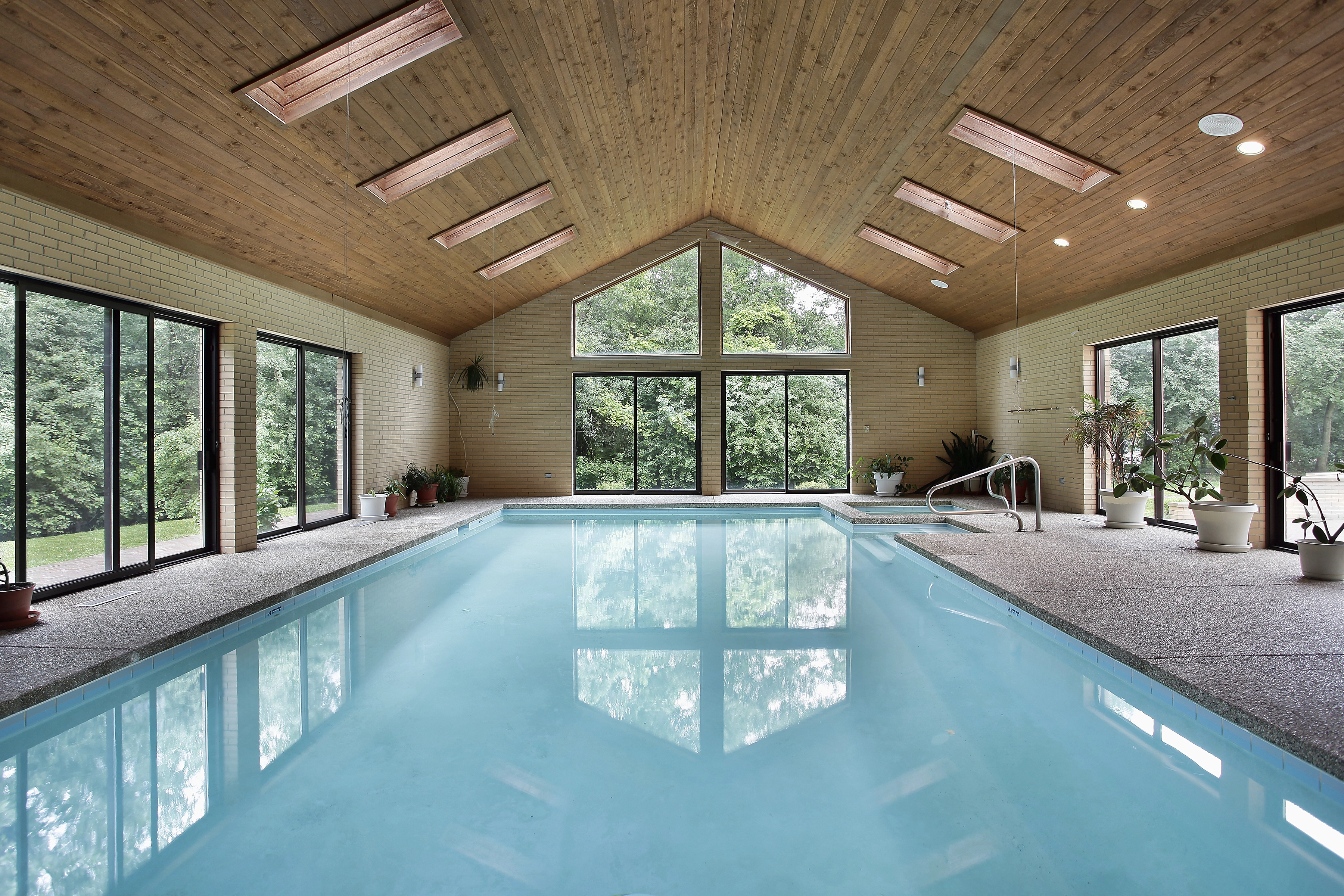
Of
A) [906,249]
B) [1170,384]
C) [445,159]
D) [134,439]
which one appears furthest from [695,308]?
[134,439]

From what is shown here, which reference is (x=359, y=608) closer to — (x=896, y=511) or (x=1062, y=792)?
(x=1062, y=792)

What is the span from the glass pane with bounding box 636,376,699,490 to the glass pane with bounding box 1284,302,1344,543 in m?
6.91

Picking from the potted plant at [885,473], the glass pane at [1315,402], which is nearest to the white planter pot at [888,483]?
the potted plant at [885,473]

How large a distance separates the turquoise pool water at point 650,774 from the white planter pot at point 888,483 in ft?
20.5

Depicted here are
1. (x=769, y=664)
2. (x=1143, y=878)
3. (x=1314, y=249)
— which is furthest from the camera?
(x=1314, y=249)

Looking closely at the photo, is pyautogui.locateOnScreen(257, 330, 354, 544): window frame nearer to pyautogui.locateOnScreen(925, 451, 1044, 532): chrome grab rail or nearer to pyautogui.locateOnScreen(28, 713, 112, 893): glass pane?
pyautogui.locateOnScreen(28, 713, 112, 893): glass pane

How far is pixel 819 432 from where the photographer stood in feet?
35.7

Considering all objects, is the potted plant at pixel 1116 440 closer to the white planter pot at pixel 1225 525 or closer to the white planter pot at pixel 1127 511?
the white planter pot at pixel 1127 511

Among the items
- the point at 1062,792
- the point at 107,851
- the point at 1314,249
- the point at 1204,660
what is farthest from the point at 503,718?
the point at 1314,249

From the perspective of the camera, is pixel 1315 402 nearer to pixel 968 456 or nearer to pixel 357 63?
pixel 968 456

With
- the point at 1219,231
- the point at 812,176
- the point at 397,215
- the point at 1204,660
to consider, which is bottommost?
the point at 1204,660

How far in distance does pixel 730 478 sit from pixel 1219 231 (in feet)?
22.0

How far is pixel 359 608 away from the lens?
4.79 m

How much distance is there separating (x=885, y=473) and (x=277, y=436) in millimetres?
7849
